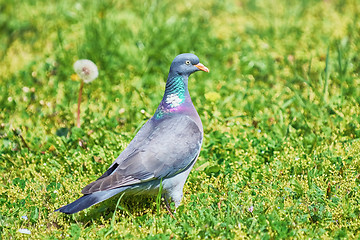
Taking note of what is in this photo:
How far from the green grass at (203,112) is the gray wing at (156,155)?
0.27 m

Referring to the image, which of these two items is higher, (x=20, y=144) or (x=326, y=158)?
(x=20, y=144)

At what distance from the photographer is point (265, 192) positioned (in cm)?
361

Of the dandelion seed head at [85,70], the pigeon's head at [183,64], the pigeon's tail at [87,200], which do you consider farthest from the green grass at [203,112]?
the pigeon's head at [183,64]

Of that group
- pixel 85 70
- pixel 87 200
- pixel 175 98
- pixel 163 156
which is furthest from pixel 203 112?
pixel 87 200

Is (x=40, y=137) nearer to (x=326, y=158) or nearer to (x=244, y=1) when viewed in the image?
(x=326, y=158)

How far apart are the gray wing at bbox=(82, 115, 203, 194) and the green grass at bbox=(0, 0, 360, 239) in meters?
0.27

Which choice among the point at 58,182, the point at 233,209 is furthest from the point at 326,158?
the point at 58,182

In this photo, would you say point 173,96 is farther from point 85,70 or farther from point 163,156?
point 85,70

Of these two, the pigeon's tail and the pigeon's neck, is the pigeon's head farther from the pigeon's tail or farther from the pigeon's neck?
the pigeon's tail

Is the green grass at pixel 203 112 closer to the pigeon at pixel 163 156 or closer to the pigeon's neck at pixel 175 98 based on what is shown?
the pigeon at pixel 163 156

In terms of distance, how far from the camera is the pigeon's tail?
317 cm

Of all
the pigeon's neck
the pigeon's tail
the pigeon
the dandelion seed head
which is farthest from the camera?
the dandelion seed head

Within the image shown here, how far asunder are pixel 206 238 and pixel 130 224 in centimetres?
59

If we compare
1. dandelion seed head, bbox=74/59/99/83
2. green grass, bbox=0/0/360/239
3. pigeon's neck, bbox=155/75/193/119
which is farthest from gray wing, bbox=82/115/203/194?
dandelion seed head, bbox=74/59/99/83
